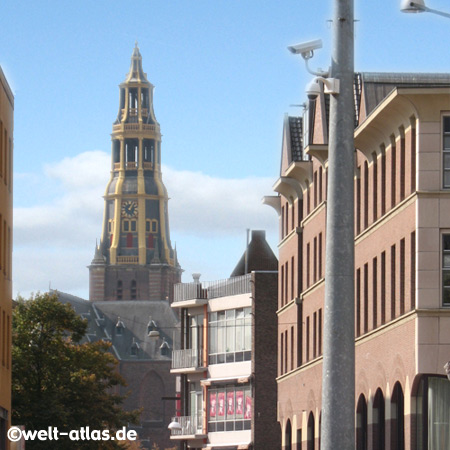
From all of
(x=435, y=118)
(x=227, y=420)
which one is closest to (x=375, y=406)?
(x=435, y=118)

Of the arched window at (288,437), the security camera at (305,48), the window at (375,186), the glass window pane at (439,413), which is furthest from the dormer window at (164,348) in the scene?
the security camera at (305,48)

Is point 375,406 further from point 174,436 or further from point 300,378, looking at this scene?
point 174,436

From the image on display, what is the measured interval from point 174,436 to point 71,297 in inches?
4345

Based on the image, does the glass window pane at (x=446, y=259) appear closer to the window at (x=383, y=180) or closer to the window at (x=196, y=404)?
the window at (x=383, y=180)

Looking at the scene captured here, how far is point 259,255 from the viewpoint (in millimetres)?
88312

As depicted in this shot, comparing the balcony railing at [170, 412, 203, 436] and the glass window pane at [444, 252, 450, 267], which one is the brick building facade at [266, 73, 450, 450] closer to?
the glass window pane at [444, 252, 450, 267]

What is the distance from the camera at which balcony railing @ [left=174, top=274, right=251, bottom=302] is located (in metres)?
76.6

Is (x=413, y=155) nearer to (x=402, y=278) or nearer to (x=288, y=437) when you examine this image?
(x=402, y=278)

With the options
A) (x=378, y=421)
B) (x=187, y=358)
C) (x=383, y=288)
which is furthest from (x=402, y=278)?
(x=187, y=358)

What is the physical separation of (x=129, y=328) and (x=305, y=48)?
593ft

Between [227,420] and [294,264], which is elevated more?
[294,264]

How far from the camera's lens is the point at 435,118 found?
3525 cm

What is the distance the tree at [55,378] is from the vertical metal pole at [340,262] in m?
47.4

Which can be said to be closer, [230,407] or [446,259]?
[446,259]
